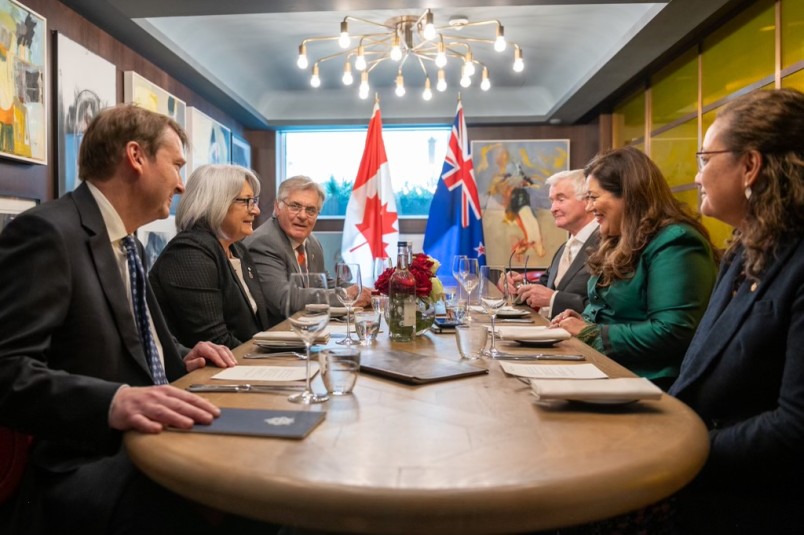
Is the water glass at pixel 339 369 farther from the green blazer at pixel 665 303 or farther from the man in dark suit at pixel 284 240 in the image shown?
the man in dark suit at pixel 284 240

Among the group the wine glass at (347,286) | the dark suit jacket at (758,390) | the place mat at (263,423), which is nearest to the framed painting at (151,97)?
the wine glass at (347,286)

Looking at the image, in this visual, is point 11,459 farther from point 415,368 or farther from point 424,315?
point 424,315

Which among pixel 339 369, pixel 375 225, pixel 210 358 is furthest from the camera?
pixel 375 225

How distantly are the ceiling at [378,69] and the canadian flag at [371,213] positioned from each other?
0.73 m

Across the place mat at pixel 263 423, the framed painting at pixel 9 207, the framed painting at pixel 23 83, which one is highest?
the framed painting at pixel 23 83

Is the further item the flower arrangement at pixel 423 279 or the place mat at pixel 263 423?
the flower arrangement at pixel 423 279

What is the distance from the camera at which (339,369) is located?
49.1 inches

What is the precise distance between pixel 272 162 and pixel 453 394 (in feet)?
20.2

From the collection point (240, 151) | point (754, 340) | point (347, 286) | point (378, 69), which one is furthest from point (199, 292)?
point (240, 151)

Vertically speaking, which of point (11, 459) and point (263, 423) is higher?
point (263, 423)

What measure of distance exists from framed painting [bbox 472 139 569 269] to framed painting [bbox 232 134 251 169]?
97.8 inches

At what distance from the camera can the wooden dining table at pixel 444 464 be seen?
0.75 m

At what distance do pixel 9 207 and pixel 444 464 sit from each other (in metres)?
2.93

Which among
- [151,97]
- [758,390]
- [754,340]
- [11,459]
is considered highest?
[151,97]
